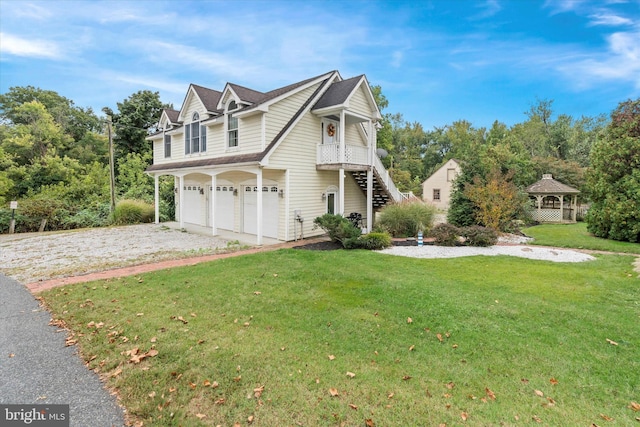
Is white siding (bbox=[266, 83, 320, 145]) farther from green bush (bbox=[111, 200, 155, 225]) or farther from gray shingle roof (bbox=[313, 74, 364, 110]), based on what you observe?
green bush (bbox=[111, 200, 155, 225])

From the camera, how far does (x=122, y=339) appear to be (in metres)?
4.66

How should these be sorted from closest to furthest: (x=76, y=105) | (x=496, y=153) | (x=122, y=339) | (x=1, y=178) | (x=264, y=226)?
(x=122, y=339) → (x=264, y=226) → (x=1, y=178) → (x=496, y=153) → (x=76, y=105)

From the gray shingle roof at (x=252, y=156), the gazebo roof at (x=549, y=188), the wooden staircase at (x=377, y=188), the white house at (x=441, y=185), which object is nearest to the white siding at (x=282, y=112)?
the gray shingle roof at (x=252, y=156)

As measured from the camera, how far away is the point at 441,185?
113ft

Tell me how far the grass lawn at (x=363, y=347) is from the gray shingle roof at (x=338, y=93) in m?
9.44

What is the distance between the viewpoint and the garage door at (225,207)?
661 inches

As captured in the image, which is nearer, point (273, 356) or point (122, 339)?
point (273, 356)

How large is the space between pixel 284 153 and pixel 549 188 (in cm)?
2157

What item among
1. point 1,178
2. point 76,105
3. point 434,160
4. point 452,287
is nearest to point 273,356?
point 452,287

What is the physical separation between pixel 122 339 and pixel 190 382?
1.76 meters

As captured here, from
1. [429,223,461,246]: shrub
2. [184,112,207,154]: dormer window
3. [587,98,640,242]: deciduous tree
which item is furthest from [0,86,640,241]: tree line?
[184,112,207,154]: dormer window

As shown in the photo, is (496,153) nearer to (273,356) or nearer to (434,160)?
(273,356)

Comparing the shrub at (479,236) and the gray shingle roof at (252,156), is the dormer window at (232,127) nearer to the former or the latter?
the gray shingle roof at (252,156)

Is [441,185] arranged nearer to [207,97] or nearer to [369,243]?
[369,243]
